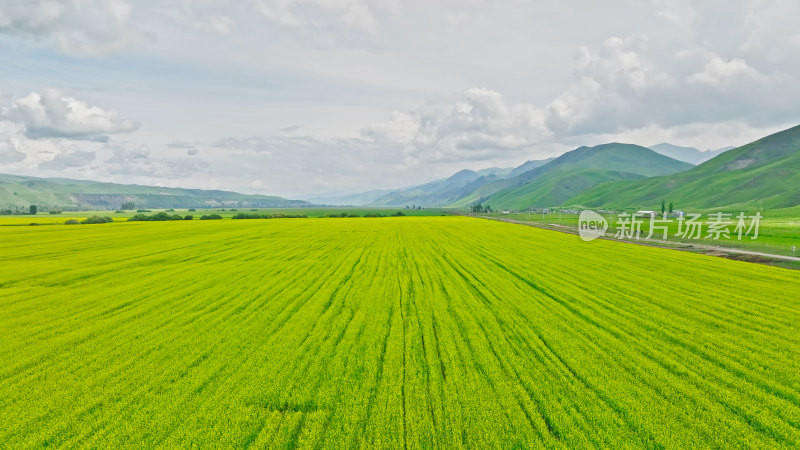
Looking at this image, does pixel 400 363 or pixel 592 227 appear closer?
pixel 400 363

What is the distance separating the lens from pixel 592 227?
64.9 meters

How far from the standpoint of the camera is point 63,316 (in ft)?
46.0

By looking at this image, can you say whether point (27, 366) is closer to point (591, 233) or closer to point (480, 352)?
point (480, 352)

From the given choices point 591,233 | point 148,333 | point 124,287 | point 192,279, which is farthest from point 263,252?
point 591,233

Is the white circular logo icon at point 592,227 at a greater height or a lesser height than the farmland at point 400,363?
greater

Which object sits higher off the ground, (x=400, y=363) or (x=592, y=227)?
(x=592, y=227)

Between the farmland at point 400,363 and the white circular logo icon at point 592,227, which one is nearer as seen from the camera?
the farmland at point 400,363

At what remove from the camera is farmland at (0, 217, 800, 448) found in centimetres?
700

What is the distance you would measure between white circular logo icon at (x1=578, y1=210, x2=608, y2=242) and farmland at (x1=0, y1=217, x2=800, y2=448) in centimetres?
3294

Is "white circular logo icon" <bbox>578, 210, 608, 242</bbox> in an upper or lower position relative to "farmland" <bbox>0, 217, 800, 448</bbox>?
upper

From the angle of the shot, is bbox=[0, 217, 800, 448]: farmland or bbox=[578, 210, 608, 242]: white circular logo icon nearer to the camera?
bbox=[0, 217, 800, 448]: farmland

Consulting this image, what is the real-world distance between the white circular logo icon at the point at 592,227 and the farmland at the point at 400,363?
108ft

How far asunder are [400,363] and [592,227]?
65.9 m

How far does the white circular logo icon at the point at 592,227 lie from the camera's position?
52.2 metres
